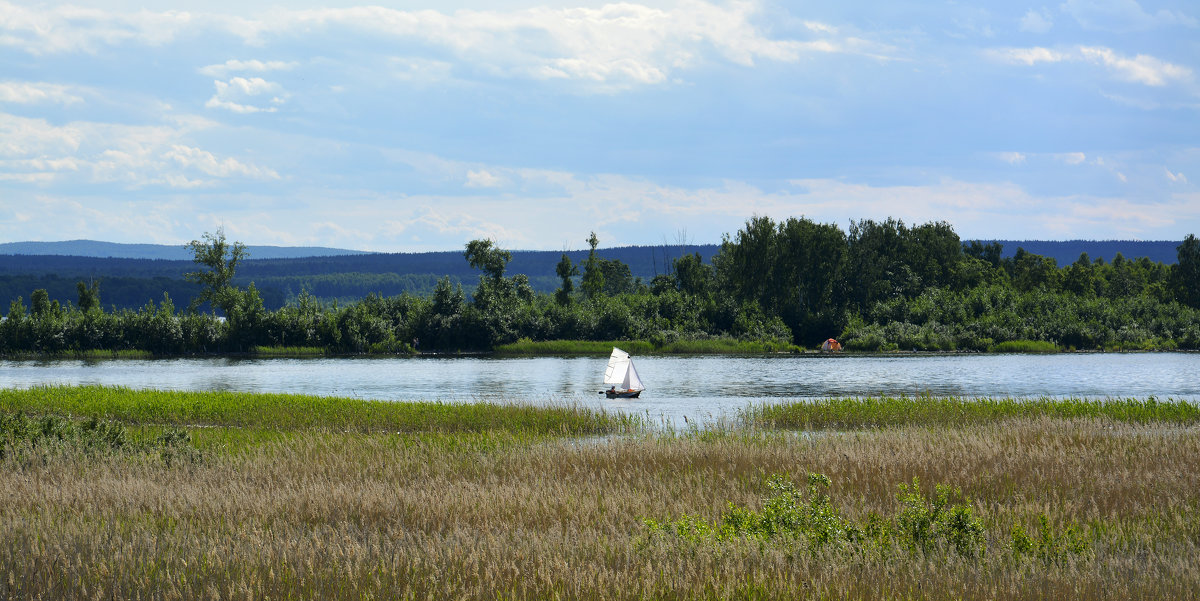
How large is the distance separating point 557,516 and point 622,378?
30957mm

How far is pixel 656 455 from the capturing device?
19.6 meters

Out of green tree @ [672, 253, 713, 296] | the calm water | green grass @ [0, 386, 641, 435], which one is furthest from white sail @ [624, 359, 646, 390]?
green tree @ [672, 253, 713, 296]

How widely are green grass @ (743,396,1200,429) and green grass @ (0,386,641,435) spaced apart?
531 cm

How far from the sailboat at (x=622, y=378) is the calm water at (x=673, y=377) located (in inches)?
29.7

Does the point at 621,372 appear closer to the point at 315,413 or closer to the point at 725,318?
the point at 315,413

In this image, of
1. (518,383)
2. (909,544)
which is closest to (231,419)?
(518,383)

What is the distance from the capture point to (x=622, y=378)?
1720 inches

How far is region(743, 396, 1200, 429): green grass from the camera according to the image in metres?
28.1

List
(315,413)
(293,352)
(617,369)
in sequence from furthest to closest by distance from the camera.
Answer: (293,352), (617,369), (315,413)

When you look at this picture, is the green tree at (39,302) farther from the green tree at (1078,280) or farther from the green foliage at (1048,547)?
the green tree at (1078,280)

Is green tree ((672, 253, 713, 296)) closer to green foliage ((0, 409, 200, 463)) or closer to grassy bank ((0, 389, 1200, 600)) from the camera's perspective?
grassy bank ((0, 389, 1200, 600))

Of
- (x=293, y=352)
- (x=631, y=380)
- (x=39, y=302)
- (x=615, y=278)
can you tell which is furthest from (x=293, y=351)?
(x=615, y=278)

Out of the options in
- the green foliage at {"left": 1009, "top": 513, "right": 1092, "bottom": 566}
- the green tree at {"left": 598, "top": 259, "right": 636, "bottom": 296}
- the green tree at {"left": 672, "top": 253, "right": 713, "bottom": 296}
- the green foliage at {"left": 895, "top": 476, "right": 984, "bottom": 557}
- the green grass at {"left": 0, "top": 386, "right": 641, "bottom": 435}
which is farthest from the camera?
the green tree at {"left": 598, "top": 259, "right": 636, "bottom": 296}

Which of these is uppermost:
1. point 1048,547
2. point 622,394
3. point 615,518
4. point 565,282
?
point 565,282
